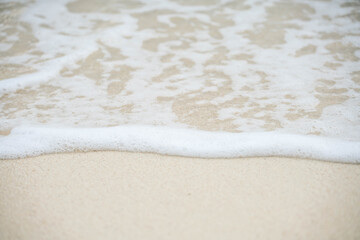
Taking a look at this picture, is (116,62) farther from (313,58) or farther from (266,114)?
(313,58)

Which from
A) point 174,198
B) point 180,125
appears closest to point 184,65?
point 180,125

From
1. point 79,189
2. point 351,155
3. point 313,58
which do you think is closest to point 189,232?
point 79,189

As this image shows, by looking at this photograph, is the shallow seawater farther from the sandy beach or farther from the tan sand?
the tan sand

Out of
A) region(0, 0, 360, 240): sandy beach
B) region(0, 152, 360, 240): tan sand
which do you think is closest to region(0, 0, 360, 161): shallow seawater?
region(0, 0, 360, 240): sandy beach

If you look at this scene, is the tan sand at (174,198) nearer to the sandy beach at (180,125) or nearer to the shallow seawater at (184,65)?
the sandy beach at (180,125)

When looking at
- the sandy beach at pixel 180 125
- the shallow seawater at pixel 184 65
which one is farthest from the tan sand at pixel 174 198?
the shallow seawater at pixel 184 65
